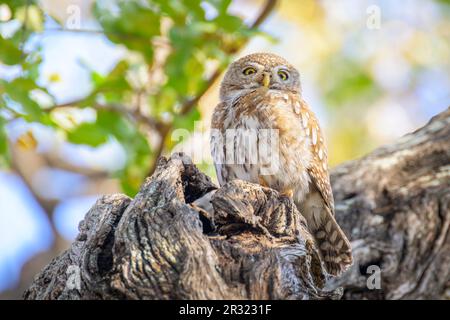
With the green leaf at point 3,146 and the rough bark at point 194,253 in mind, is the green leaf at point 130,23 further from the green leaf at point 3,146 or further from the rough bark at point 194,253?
the rough bark at point 194,253

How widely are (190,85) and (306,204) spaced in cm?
224

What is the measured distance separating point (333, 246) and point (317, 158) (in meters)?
0.76

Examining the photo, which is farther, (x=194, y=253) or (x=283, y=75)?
(x=283, y=75)

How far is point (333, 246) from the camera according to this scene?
210 inches

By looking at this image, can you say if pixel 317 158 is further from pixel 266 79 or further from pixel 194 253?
pixel 194 253

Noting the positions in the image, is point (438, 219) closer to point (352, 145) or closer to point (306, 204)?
point (306, 204)

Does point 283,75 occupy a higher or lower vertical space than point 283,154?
higher

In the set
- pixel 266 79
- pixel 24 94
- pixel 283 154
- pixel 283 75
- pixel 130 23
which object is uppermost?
pixel 130 23

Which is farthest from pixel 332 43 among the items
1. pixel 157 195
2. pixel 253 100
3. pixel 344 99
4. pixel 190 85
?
pixel 157 195

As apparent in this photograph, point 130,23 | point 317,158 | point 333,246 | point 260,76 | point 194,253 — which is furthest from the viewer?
point 130,23

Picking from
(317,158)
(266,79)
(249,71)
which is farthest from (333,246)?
(249,71)

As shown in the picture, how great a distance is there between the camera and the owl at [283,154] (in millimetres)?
5336

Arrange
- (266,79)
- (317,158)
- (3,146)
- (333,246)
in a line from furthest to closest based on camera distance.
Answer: (3,146)
(266,79)
(317,158)
(333,246)

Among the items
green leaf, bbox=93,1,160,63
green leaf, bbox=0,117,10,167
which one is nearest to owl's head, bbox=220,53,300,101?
green leaf, bbox=93,1,160,63
